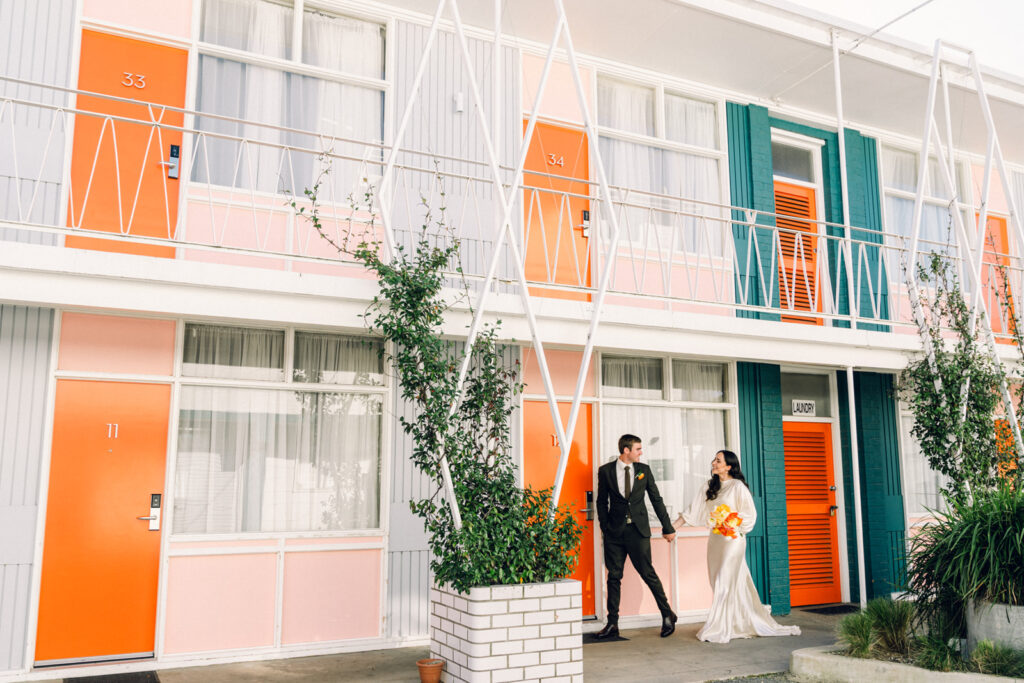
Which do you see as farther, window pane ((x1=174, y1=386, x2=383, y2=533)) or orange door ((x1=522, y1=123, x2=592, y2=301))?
orange door ((x1=522, y1=123, x2=592, y2=301))

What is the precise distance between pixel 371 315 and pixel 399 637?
113 inches

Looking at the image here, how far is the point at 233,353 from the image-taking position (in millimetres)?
6977

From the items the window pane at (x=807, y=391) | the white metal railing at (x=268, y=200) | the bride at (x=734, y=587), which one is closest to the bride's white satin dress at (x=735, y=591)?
the bride at (x=734, y=587)

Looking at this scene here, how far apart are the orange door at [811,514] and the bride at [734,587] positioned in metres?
1.86

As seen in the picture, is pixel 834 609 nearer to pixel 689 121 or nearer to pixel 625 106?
pixel 689 121

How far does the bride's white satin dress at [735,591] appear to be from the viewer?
7.48m

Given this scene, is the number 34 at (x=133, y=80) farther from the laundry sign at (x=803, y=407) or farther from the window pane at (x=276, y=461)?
the laundry sign at (x=803, y=407)

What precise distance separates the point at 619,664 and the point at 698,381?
11.6ft

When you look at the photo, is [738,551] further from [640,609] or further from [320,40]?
[320,40]

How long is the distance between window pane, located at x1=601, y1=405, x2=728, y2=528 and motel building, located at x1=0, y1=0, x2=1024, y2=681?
35 mm

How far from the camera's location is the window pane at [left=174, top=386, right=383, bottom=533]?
673 centimetres

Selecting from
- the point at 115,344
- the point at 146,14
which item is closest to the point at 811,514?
the point at 115,344

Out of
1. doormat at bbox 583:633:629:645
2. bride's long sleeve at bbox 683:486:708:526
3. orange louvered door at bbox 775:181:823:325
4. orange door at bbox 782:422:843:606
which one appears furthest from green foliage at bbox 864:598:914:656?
orange louvered door at bbox 775:181:823:325

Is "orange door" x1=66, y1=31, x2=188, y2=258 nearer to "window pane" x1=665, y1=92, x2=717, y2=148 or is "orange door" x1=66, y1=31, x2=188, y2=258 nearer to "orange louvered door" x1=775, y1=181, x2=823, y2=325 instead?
"window pane" x1=665, y1=92, x2=717, y2=148
